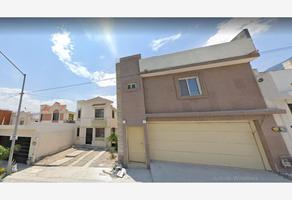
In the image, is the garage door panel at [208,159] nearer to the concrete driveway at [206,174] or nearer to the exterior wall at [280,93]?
the concrete driveway at [206,174]

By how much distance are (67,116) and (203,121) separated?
64.5ft

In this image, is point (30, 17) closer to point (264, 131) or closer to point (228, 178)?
point (228, 178)

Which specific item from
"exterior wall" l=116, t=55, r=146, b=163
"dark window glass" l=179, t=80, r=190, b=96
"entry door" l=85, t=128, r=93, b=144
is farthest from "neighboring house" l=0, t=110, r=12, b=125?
"dark window glass" l=179, t=80, r=190, b=96

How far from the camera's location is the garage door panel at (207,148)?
5.38 m

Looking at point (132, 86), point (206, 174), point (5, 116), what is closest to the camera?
point (206, 174)

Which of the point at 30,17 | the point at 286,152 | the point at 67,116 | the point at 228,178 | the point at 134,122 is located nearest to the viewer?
the point at 30,17

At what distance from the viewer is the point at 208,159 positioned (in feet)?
18.6

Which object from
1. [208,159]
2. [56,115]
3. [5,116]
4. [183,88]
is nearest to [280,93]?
[183,88]

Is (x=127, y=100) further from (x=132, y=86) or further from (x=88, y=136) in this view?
(x=88, y=136)

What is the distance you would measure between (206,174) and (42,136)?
12339 mm

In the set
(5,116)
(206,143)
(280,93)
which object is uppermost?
(5,116)

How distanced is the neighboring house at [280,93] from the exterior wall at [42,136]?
592 inches

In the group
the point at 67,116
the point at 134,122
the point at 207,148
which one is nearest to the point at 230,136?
the point at 207,148

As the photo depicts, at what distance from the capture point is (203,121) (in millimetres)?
5926
